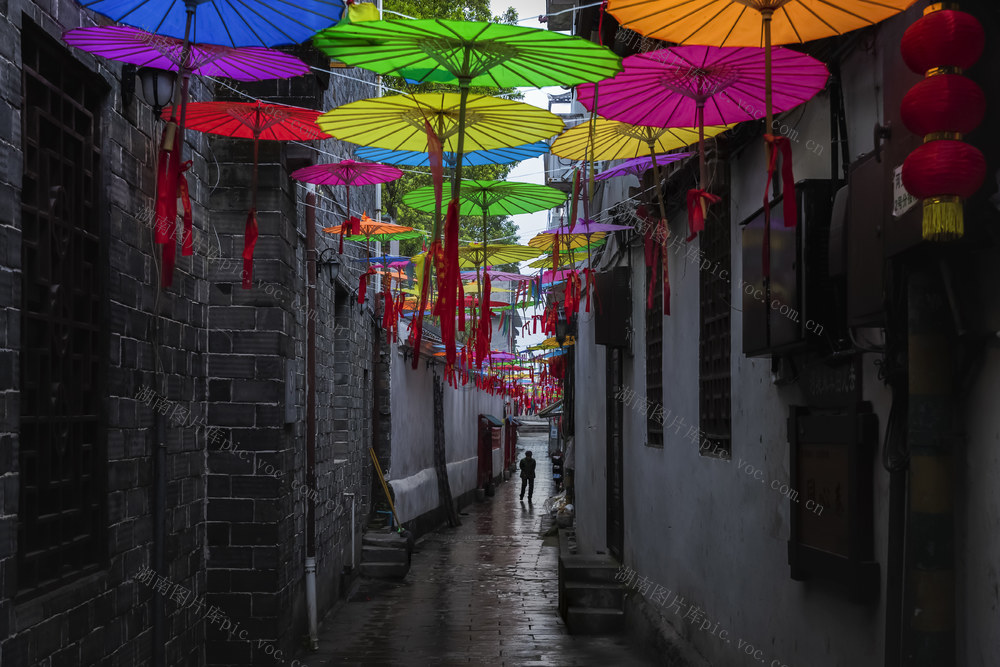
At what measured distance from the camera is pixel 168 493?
25.5ft

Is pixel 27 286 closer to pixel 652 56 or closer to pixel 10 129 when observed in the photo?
pixel 10 129

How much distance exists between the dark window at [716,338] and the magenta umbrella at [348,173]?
2.84 m

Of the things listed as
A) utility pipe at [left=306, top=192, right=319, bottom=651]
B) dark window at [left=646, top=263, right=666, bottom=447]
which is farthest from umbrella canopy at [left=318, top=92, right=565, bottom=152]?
utility pipe at [left=306, top=192, right=319, bottom=651]

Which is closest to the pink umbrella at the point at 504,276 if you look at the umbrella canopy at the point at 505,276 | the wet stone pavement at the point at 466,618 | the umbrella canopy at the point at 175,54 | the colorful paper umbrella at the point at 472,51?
the umbrella canopy at the point at 505,276

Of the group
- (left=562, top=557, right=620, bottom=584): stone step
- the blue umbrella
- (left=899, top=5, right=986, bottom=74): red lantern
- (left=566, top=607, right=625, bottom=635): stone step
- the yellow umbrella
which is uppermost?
the blue umbrella

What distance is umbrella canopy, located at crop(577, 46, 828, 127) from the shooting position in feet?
16.1

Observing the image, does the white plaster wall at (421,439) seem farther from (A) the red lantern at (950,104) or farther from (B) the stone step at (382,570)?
(A) the red lantern at (950,104)

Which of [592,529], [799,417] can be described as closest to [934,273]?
[799,417]

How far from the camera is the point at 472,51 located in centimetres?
495

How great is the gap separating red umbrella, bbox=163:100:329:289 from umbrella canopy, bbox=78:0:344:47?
1.46 m

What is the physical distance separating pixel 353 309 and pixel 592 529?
5.10 m

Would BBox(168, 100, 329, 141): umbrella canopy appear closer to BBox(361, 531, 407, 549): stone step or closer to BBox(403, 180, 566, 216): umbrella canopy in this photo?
BBox(403, 180, 566, 216): umbrella canopy

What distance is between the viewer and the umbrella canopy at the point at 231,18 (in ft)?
16.1

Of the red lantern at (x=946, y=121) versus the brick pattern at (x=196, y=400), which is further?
the brick pattern at (x=196, y=400)
